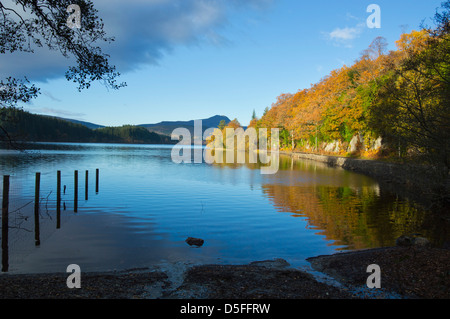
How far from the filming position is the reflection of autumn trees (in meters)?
14.1

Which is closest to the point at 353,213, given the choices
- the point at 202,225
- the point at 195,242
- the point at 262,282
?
the point at 202,225

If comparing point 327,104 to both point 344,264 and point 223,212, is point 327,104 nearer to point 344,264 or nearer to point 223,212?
point 223,212

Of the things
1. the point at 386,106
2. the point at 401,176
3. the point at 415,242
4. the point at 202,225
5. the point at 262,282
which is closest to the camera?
the point at 262,282

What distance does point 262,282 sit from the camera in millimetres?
8203

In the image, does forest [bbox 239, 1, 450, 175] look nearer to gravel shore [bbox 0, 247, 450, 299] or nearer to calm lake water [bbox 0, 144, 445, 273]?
calm lake water [bbox 0, 144, 445, 273]

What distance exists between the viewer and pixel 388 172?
119 ft

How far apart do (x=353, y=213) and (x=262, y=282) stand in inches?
510

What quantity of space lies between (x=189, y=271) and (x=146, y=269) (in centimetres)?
146

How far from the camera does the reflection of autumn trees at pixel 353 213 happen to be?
46.2 feet

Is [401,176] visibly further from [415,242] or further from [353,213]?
[415,242]

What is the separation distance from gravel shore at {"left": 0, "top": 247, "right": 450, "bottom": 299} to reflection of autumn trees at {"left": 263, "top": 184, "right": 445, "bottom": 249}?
3681 millimetres

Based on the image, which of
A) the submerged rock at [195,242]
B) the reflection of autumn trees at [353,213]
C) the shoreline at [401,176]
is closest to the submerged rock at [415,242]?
the reflection of autumn trees at [353,213]
